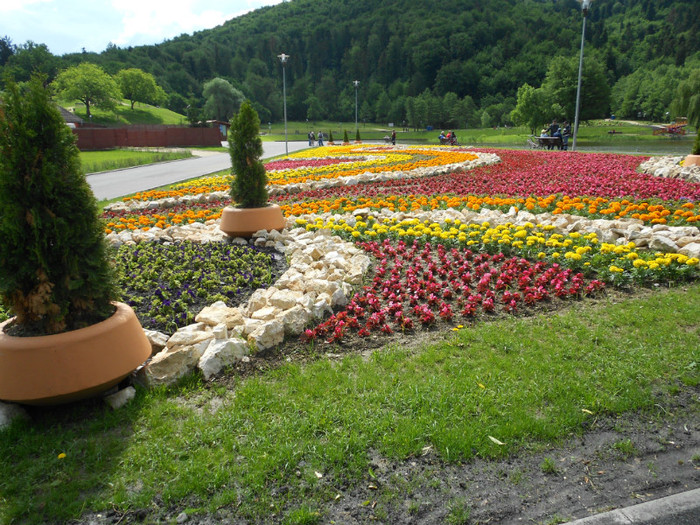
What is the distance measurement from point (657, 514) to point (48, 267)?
404 centimetres

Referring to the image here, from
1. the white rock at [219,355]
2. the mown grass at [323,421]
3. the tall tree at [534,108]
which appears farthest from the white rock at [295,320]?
the tall tree at [534,108]

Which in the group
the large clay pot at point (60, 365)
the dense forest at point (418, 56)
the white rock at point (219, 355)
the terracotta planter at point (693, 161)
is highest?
the dense forest at point (418, 56)

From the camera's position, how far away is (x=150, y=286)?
5492mm

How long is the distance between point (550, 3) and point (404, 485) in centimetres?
17727

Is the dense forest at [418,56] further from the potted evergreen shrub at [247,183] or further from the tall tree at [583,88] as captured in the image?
the potted evergreen shrub at [247,183]

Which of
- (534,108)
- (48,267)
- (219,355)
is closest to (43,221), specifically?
(48,267)

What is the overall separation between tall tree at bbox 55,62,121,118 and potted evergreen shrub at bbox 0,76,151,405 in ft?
277

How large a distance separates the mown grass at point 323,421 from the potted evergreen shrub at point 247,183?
372cm

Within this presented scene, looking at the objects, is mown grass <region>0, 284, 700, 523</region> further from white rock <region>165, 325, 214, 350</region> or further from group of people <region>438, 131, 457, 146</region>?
group of people <region>438, 131, 457, 146</region>

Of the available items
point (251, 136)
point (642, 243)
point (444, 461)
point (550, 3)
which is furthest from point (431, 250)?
point (550, 3)

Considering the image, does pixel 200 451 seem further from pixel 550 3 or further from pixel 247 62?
pixel 550 3

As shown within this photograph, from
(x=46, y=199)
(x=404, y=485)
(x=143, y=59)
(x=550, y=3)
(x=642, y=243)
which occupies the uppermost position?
(x=550, y=3)

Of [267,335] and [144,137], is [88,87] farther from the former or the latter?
[267,335]

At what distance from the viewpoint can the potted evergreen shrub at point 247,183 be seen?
7.28 m
